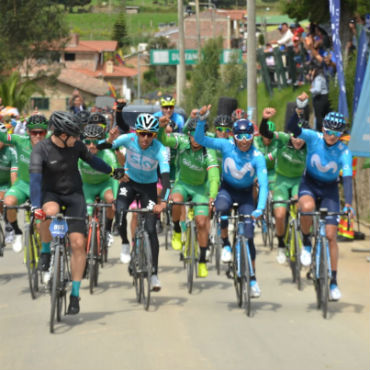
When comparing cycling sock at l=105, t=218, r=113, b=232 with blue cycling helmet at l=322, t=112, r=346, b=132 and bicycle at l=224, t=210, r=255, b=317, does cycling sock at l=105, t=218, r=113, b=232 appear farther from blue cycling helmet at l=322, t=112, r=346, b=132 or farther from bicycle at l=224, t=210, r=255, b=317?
blue cycling helmet at l=322, t=112, r=346, b=132

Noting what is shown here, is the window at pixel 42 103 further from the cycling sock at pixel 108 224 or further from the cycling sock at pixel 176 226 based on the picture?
the cycling sock at pixel 176 226

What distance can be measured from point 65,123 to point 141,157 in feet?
6.37

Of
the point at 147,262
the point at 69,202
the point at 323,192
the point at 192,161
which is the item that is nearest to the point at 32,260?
the point at 147,262

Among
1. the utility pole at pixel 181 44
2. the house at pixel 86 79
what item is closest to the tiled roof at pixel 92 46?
the house at pixel 86 79

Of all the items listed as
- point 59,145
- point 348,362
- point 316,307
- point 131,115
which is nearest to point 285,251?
point 316,307

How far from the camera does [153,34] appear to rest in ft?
224

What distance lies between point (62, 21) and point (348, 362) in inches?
2297

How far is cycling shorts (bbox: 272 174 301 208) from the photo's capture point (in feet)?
49.8

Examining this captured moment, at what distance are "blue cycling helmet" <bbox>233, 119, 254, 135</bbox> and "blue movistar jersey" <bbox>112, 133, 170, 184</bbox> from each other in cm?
98

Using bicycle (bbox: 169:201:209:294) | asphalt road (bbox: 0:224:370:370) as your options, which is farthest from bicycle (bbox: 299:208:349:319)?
bicycle (bbox: 169:201:209:294)

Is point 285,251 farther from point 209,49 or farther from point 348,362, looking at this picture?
point 209,49

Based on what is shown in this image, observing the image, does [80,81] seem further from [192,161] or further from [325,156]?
[325,156]

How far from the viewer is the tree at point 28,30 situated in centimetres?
5391

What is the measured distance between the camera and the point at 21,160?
14.8 meters
